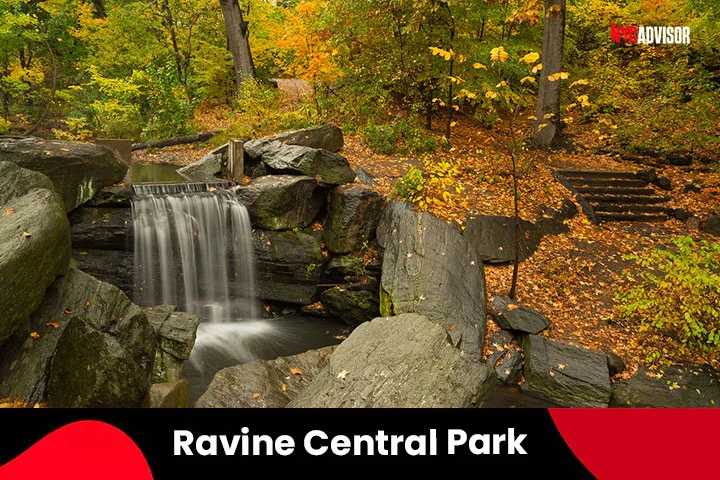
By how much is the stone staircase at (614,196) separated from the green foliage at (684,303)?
3.09 meters

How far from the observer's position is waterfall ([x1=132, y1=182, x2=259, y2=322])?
8.53 metres

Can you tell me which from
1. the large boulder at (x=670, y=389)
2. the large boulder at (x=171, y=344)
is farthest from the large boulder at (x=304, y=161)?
the large boulder at (x=670, y=389)

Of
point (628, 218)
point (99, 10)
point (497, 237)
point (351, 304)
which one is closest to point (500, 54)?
point (497, 237)

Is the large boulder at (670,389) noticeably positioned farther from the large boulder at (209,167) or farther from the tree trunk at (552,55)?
the large boulder at (209,167)

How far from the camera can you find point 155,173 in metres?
10.9

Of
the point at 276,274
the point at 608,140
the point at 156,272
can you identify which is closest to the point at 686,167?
the point at 608,140

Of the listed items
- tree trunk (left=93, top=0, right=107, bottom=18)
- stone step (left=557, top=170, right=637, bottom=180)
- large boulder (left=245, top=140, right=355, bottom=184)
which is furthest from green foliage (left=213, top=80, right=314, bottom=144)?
tree trunk (left=93, top=0, right=107, bottom=18)

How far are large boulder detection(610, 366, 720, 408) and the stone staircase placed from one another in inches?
172

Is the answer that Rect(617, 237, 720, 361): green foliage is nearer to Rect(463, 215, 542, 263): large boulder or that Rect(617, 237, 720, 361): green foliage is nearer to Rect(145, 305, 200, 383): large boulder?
Rect(463, 215, 542, 263): large boulder

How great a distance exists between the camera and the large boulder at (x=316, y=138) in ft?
33.9

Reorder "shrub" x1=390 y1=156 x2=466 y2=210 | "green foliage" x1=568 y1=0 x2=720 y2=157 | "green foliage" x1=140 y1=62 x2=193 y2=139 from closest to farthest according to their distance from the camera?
"shrub" x1=390 y1=156 x2=466 y2=210, "green foliage" x1=568 y1=0 x2=720 y2=157, "green foliage" x1=140 y1=62 x2=193 y2=139

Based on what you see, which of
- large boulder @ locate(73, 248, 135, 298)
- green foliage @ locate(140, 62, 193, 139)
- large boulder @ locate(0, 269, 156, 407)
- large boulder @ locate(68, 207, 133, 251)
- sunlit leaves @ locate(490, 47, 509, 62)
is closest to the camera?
large boulder @ locate(0, 269, 156, 407)

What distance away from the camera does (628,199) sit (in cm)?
1041

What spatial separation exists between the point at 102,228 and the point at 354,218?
16.3 feet
